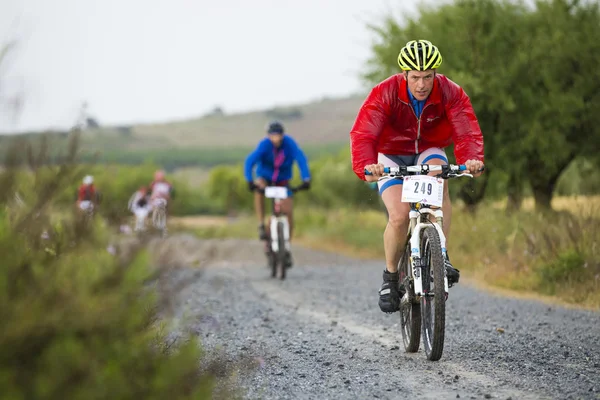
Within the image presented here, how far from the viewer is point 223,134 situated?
5871 inches

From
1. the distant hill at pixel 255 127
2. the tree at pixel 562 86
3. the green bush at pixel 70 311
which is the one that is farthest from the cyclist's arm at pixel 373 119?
the distant hill at pixel 255 127

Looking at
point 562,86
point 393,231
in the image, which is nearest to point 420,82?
point 393,231

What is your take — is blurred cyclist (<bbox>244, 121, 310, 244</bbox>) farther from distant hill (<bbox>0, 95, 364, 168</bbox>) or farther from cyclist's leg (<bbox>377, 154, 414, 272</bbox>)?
distant hill (<bbox>0, 95, 364, 168</bbox>)

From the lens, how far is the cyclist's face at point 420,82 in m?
6.05

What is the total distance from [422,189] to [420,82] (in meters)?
0.74

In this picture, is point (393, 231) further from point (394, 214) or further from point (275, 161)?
point (275, 161)

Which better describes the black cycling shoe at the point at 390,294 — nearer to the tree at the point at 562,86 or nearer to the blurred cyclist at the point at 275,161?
the blurred cyclist at the point at 275,161

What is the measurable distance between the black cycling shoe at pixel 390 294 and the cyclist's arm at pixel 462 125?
38.1 inches

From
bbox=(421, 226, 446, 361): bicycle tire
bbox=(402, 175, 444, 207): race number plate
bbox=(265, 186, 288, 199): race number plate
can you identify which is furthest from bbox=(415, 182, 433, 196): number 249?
bbox=(265, 186, 288, 199): race number plate

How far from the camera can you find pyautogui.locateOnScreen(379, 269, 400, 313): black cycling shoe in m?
6.41

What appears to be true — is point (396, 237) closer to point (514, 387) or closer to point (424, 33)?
point (514, 387)

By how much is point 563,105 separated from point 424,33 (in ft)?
10.9

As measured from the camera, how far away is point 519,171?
18188 millimetres

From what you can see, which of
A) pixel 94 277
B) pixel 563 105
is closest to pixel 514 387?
pixel 94 277
